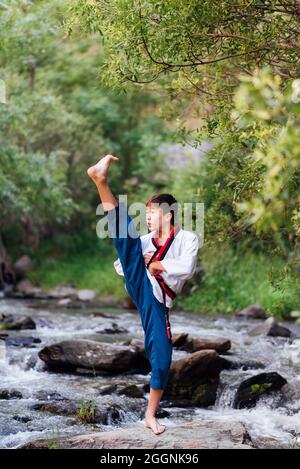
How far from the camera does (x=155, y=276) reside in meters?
5.88

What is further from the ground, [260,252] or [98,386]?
[260,252]

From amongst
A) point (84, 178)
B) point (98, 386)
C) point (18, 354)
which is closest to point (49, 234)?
point (84, 178)

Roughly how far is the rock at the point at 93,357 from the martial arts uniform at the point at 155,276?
438cm

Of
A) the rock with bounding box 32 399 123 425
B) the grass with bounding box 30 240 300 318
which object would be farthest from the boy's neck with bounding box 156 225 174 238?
the grass with bounding box 30 240 300 318

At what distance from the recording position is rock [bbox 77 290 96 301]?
2088cm

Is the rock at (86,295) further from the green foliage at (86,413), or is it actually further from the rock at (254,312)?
the green foliage at (86,413)

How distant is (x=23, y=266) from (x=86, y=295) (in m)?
3.53

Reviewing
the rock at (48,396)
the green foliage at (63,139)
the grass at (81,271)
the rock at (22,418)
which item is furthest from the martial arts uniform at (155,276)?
the grass at (81,271)

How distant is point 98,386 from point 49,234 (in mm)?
16662

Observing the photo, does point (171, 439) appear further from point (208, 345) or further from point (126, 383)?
point (208, 345)

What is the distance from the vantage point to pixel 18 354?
11258 millimetres

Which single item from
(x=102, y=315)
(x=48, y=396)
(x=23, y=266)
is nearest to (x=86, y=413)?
(x=48, y=396)
